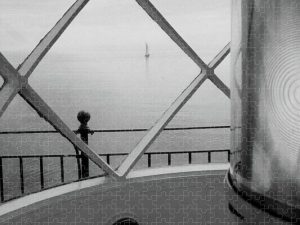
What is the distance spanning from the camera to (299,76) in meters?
0.77

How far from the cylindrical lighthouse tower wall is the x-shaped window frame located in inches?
81.2

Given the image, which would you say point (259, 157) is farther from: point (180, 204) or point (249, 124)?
point (180, 204)

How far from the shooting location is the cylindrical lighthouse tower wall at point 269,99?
2.64 feet

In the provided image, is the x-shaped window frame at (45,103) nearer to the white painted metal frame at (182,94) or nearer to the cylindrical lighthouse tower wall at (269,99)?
the white painted metal frame at (182,94)

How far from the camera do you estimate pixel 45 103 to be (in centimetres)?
306

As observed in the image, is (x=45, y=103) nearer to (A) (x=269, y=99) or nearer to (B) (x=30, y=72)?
(B) (x=30, y=72)

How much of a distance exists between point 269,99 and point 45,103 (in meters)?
2.47

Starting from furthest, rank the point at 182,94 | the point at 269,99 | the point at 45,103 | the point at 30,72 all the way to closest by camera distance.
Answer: the point at 182,94, the point at 45,103, the point at 30,72, the point at 269,99

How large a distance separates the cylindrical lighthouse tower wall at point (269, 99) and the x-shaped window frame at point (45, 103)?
206 cm

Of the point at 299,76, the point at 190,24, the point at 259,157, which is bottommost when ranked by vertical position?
the point at 259,157

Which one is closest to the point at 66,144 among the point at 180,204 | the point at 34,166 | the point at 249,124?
the point at 34,166

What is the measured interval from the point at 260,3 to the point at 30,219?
3109mm

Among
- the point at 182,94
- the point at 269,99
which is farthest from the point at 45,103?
the point at 269,99

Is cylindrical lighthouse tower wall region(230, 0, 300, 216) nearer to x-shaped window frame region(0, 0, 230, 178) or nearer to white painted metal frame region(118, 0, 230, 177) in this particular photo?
x-shaped window frame region(0, 0, 230, 178)
